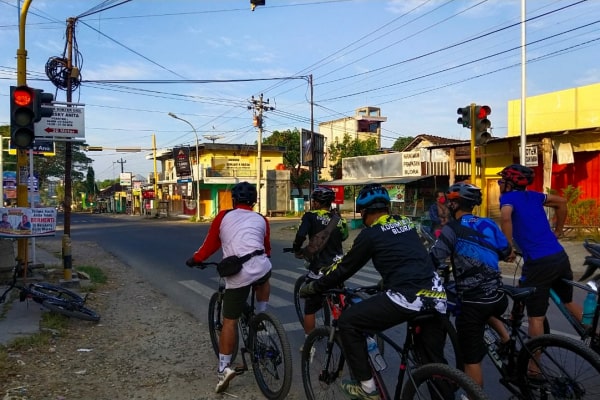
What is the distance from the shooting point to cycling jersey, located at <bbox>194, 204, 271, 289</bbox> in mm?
4258

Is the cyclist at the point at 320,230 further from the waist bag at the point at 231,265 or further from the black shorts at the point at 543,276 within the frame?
the black shorts at the point at 543,276

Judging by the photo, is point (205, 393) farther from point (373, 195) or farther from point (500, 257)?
point (500, 257)

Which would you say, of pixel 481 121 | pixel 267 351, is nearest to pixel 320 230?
pixel 267 351

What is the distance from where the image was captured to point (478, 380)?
3.46 meters

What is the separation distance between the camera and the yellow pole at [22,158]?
9062 mm

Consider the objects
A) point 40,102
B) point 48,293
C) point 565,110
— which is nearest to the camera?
point 48,293

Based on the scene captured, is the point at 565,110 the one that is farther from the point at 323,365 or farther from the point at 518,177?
the point at 323,365

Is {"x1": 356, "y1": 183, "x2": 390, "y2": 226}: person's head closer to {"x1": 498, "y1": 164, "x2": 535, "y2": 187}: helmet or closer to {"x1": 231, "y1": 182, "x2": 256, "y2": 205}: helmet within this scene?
{"x1": 231, "y1": 182, "x2": 256, "y2": 205}: helmet

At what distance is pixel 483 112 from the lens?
10.6m

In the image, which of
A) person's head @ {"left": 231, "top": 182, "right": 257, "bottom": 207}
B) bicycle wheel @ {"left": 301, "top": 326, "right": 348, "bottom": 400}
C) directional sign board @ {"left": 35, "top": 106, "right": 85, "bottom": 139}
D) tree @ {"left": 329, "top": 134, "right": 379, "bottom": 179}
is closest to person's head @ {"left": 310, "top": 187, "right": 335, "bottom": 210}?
person's head @ {"left": 231, "top": 182, "right": 257, "bottom": 207}

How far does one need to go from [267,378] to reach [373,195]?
1.96 metres

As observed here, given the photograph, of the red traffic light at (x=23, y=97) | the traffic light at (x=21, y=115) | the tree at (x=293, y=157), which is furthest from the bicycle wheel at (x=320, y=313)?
the tree at (x=293, y=157)

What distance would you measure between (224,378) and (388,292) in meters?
1.95

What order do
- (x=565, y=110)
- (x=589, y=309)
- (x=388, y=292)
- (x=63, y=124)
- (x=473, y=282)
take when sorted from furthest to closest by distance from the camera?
(x=565, y=110)
(x=63, y=124)
(x=589, y=309)
(x=473, y=282)
(x=388, y=292)
